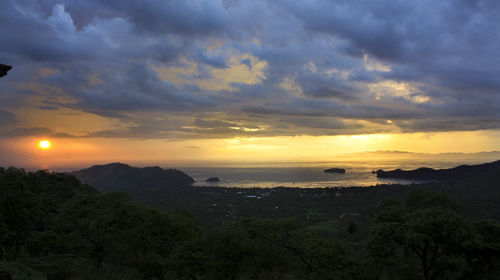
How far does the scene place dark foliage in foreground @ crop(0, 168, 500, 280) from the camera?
13398 millimetres

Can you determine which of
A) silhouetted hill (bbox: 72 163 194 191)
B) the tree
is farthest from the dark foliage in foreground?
silhouetted hill (bbox: 72 163 194 191)

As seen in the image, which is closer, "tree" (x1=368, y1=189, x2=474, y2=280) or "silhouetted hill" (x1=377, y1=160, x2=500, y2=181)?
"tree" (x1=368, y1=189, x2=474, y2=280)

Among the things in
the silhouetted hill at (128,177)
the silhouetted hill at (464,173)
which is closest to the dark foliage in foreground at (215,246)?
the silhouetted hill at (464,173)

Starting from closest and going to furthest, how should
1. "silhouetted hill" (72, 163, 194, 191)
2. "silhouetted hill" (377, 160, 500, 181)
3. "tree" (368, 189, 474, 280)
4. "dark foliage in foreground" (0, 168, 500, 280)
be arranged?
"dark foliage in foreground" (0, 168, 500, 280)
"tree" (368, 189, 474, 280)
"silhouetted hill" (377, 160, 500, 181)
"silhouetted hill" (72, 163, 194, 191)

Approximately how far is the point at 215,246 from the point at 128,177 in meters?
143

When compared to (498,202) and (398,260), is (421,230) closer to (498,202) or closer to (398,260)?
(398,260)

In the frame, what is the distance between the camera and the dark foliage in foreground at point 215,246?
44.0ft

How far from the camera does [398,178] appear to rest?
166m

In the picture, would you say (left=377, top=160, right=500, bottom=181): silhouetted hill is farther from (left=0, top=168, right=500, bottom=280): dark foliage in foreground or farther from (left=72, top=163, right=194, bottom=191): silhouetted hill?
(left=72, top=163, right=194, bottom=191): silhouetted hill

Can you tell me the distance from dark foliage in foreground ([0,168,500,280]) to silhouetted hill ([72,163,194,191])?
113 metres

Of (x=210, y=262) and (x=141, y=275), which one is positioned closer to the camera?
(x=210, y=262)

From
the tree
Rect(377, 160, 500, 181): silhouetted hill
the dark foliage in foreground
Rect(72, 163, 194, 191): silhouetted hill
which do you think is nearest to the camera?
the dark foliage in foreground

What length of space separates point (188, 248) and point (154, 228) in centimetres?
918

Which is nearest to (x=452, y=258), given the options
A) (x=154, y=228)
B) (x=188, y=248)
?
(x=188, y=248)
